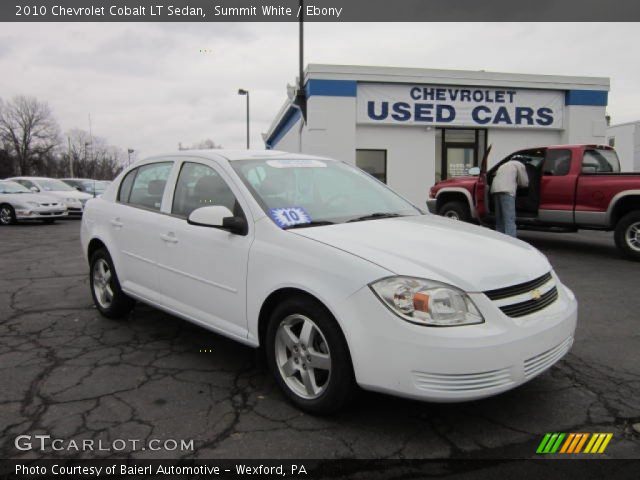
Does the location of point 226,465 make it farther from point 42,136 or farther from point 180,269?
point 42,136

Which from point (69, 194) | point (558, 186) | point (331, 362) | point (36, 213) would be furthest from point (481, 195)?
point (69, 194)

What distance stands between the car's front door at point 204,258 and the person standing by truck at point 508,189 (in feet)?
21.2

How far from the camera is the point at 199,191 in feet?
12.9

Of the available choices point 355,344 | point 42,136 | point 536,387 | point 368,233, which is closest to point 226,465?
point 355,344

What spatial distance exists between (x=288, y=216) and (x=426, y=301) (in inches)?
45.4

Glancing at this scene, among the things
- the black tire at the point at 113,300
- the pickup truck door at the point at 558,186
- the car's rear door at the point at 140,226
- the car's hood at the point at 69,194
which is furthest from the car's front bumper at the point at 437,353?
the car's hood at the point at 69,194

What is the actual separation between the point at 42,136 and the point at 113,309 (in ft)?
276

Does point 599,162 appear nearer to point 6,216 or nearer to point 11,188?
point 6,216

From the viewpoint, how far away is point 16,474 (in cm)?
244

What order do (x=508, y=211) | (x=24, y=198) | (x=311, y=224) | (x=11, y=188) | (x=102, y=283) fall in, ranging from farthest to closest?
(x=11, y=188) < (x=24, y=198) < (x=508, y=211) < (x=102, y=283) < (x=311, y=224)

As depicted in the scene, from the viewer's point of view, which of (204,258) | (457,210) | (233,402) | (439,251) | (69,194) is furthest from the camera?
(69,194)

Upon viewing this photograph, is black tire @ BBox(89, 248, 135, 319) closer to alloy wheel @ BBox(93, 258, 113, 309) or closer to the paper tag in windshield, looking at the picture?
alloy wheel @ BBox(93, 258, 113, 309)

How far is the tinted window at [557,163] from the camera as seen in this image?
916 cm

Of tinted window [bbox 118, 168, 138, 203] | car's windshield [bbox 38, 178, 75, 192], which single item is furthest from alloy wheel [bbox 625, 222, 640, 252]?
car's windshield [bbox 38, 178, 75, 192]
